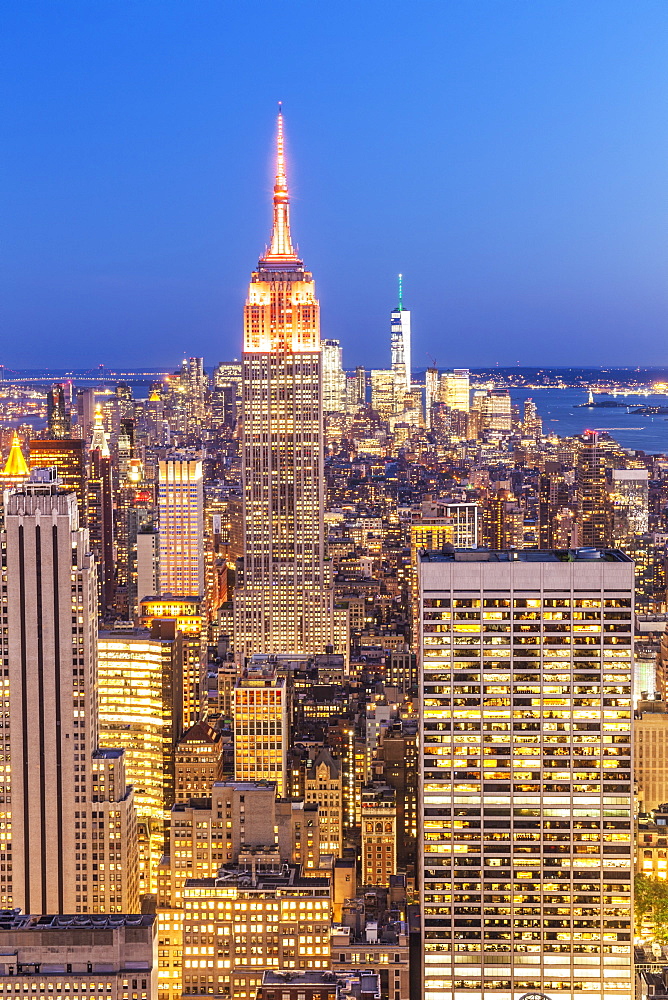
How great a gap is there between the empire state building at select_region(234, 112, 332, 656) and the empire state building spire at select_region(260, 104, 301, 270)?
38 millimetres

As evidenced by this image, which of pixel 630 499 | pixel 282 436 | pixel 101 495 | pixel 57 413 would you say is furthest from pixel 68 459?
pixel 630 499

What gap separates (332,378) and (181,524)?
34.9 ft

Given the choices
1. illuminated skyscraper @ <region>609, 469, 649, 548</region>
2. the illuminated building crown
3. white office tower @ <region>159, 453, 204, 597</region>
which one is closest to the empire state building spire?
the illuminated building crown

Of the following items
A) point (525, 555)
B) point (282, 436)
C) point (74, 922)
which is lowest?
point (74, 922)

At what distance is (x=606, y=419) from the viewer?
59.0 metres

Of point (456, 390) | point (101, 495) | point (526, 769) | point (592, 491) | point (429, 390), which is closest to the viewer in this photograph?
point (526, 769)

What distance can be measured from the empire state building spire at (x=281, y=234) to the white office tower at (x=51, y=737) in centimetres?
3086

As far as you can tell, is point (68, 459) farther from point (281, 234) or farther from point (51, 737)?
point (51, 737)

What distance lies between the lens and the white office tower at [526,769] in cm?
2681

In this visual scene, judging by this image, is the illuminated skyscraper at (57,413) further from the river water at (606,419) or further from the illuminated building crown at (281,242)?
the river water at (606,419)

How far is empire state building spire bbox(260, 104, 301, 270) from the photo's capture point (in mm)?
60219

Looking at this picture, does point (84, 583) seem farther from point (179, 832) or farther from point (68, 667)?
point (179, 832)

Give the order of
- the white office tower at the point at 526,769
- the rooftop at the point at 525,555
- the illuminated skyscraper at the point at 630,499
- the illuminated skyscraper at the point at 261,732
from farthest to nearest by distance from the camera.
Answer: the illuminated skyscraper at the point at 630,499 → the illuminated skyscraper at the point at 261,732 → the rooftop at the point at 525,555 → the white office tower at the point at 526,769

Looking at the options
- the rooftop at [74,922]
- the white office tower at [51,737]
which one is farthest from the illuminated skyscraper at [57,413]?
the rooftop at [74,922]
